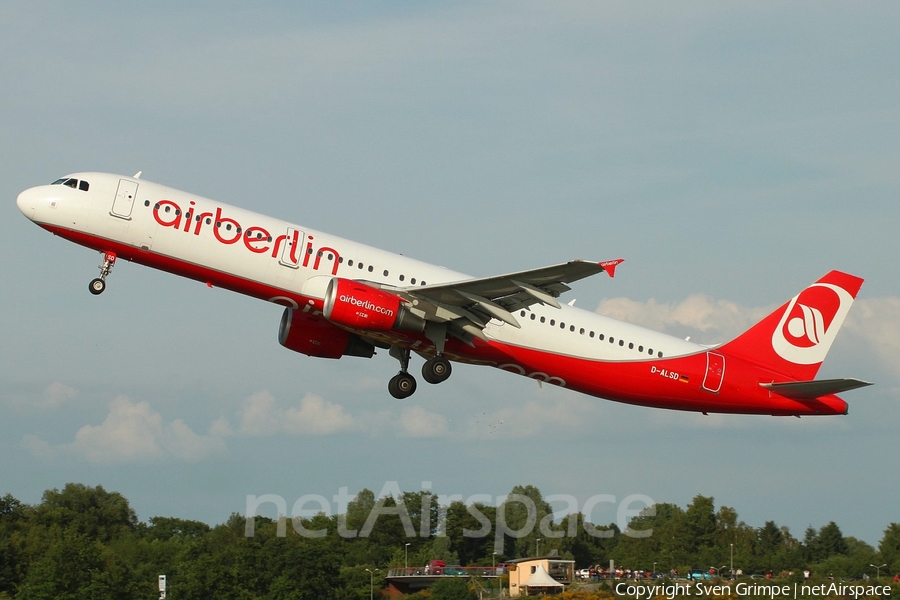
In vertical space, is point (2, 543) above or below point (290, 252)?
below

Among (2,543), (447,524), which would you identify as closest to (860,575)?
(447,524)

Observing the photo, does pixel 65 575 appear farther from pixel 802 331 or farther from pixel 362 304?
pixel 802 331

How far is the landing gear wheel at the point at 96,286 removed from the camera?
38562 millimetres

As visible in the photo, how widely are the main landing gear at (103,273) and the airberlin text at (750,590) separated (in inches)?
1137

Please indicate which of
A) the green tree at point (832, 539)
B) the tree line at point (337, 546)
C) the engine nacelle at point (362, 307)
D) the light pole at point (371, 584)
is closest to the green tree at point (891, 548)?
the tree line at point (337, 546)

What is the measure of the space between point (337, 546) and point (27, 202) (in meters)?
50.8

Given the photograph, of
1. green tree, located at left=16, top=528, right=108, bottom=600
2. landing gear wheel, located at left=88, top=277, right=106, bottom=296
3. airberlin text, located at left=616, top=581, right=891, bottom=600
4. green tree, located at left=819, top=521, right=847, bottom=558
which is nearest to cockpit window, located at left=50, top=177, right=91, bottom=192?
landing gear wheel, located at left=88, top=277, right=106, bottom=296

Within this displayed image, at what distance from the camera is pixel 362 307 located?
37.0 meters

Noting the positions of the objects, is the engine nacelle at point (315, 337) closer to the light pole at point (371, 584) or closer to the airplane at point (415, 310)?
the airplane at point (415, 310)

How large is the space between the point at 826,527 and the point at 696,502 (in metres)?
24.2

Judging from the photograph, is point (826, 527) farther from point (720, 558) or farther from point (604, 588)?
point (604, 588)

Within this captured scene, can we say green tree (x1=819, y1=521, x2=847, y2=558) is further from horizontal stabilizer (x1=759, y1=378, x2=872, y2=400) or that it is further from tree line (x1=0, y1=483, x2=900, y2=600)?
horizontal stabilizer (x1=759, y1=378, x2=872, y2=400)

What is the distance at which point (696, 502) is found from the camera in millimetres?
119562

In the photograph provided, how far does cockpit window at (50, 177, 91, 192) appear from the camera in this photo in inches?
1484
